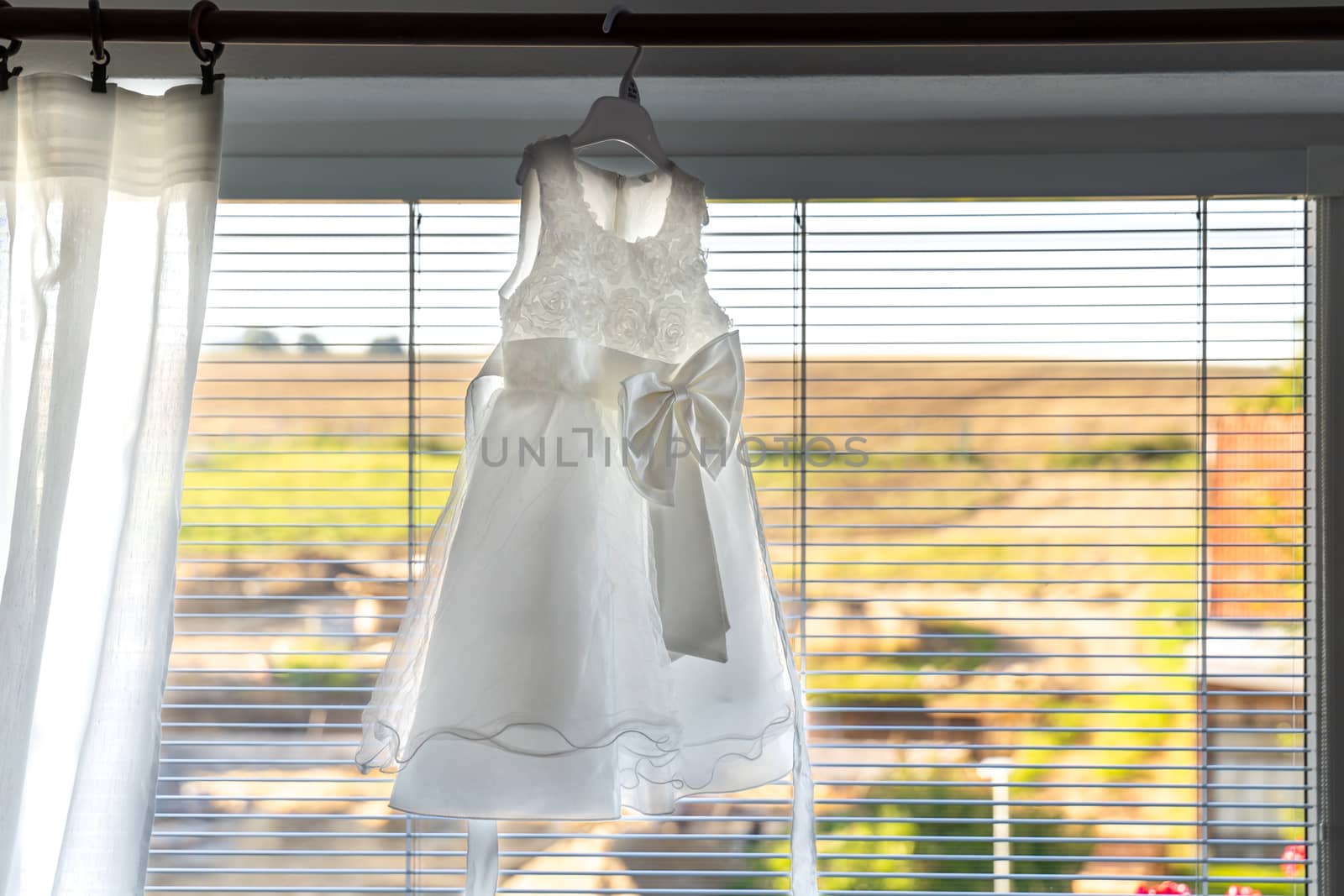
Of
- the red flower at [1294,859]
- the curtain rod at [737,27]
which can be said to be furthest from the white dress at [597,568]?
the red flower at [1294,859]

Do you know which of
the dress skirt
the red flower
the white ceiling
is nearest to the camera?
the dress skirt

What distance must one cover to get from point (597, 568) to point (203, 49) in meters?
0.76

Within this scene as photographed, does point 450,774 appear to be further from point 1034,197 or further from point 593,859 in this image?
point 1034,197

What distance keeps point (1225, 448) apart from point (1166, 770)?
0.49 metres

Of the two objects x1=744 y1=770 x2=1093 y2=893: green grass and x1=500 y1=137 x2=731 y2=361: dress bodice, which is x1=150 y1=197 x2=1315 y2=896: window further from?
x1=500 y1=137 x2=731 y2=361: dress bodice

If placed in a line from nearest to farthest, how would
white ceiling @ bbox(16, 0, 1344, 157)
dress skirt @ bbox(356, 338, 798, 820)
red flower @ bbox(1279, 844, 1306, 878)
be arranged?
dress skirt @ bbox(356, 338, 798, 820) < white ceiling @ bbox(16, 0, 1344, 157) < red flower @ bbox(1279, 844, 1306, 878)

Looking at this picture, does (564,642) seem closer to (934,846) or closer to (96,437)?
(96,437)

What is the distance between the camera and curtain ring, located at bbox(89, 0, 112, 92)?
922 millimetres

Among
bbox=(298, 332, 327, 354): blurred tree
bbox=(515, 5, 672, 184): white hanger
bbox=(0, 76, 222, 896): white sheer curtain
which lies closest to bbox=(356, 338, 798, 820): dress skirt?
bbox=(515, 5, 672, 184): white hanger

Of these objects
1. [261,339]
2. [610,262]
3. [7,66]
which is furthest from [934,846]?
[7,66]

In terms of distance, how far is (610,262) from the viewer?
0.93 meters

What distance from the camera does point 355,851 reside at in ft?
4.06

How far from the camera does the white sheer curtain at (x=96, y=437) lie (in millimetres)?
975

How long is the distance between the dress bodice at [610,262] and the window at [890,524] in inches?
9.7
